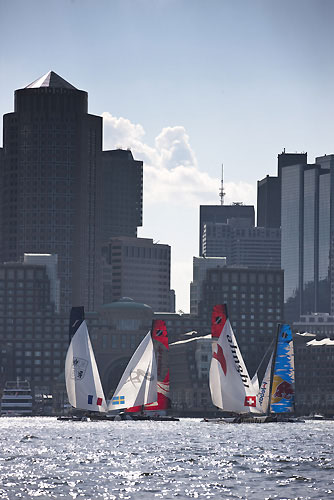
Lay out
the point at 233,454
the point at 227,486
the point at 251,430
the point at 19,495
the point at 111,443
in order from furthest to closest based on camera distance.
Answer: the point at 251,430, the point at 111,443, the point at 233,454, the point at 227,486, the point at 19,495

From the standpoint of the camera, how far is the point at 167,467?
10950 centimetres

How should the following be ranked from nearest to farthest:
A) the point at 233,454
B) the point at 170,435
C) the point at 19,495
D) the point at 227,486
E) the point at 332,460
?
1. the point at 19,495
2. the point at 227,486
3. the point at 332,460
4. the point at 233,454
5. the point at 170,435

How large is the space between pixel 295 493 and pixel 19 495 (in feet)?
59.8

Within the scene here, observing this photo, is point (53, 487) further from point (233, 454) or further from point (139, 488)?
point (233, 454)

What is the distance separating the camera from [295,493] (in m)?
90.1

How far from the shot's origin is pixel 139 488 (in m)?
92.8

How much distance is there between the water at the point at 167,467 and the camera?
90.8 metres

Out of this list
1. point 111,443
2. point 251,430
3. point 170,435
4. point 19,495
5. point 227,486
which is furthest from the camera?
point 251,430

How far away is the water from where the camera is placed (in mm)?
90812

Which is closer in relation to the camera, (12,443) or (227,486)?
(227,486)

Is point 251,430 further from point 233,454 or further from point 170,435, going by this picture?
point 233,454

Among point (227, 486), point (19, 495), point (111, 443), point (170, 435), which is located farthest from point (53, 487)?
point (170, 435)

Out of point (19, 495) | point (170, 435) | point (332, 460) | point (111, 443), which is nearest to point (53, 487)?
point (19, 495)

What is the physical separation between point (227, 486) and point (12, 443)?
5956 centimetres
